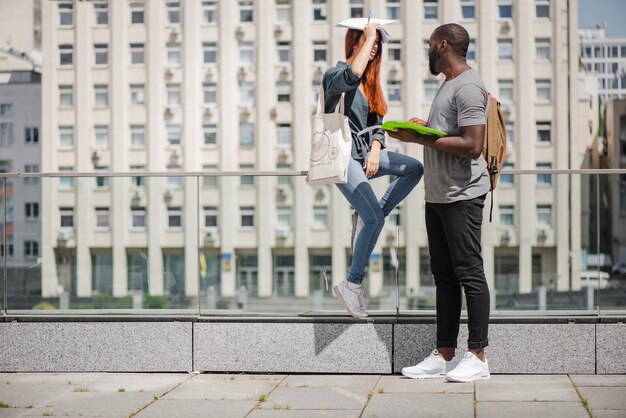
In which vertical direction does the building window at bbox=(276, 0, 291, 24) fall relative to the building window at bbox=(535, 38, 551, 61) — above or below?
above

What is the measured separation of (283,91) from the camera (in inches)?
3364

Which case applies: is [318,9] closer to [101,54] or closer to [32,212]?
[101,54]

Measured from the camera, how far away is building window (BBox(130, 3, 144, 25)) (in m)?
87.1

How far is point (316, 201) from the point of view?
590 cm

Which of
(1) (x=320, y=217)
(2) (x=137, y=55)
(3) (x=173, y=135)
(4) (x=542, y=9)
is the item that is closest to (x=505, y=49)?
(4) (x=542, y=9)

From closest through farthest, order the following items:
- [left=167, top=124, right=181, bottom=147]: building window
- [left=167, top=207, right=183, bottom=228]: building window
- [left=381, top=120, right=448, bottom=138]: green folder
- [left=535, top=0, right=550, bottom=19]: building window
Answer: [left=381, top=120, right=448, bottom=138]: green folder, [left=167, top=207, right=183, bottom=228]: building window, [left=535, top=0, right=550, bottom=19]: building window, [left=167, top=124, right=181, bottom=147]: building window

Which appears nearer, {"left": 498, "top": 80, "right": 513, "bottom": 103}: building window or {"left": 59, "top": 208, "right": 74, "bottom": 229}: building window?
{"left": 59, "top": 208, "right": 74, "bottom": 229}: building window

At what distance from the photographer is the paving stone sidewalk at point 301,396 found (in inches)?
175

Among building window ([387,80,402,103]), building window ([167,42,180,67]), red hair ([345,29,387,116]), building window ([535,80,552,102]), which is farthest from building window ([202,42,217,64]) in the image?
red hair ([345,29,387,116])

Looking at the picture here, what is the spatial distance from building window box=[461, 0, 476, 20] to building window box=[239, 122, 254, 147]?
18.8 metres

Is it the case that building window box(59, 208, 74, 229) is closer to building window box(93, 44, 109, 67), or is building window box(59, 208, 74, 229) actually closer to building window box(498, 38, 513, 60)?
building window box(498, 38, 513, 60)

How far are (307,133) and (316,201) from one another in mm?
79505

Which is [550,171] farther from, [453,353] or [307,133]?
[307,133]

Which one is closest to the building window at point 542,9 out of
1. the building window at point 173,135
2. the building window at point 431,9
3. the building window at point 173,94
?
the building window at point 431,9
